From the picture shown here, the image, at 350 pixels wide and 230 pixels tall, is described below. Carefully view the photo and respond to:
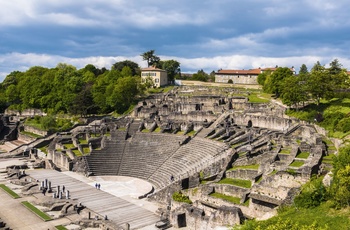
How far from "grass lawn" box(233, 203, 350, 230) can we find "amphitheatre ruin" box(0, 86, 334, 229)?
7.74ft

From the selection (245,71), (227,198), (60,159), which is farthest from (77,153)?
(245,71)

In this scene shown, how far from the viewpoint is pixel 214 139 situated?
42000 millimetres

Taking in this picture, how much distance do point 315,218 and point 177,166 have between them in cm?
2279

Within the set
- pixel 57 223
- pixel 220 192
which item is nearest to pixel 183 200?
pixel 220 192

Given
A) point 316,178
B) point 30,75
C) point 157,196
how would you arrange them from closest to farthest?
point 316,178
point 157,196
point 30,75

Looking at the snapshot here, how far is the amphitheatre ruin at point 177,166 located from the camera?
26.0 m

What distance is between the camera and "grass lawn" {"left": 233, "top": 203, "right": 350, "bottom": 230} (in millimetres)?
16094

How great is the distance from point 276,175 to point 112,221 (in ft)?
45.1

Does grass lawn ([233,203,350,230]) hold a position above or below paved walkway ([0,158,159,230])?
above

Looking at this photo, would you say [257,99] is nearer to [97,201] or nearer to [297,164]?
[297,164]

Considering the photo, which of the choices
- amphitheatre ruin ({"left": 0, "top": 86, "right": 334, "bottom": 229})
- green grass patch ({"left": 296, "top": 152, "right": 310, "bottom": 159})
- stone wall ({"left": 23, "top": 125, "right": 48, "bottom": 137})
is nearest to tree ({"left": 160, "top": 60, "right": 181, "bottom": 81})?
amphitheatre ruin ({"left": 0, "top": 86, "right": 334, "bottom": 229})

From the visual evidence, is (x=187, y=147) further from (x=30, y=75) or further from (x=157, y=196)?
(x=30, y=75)

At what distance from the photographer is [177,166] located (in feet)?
128

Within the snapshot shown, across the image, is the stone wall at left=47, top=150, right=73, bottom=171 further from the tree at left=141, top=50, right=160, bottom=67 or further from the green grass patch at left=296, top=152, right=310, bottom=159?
the tree at left=141, top=50, right=160, bottom=67
